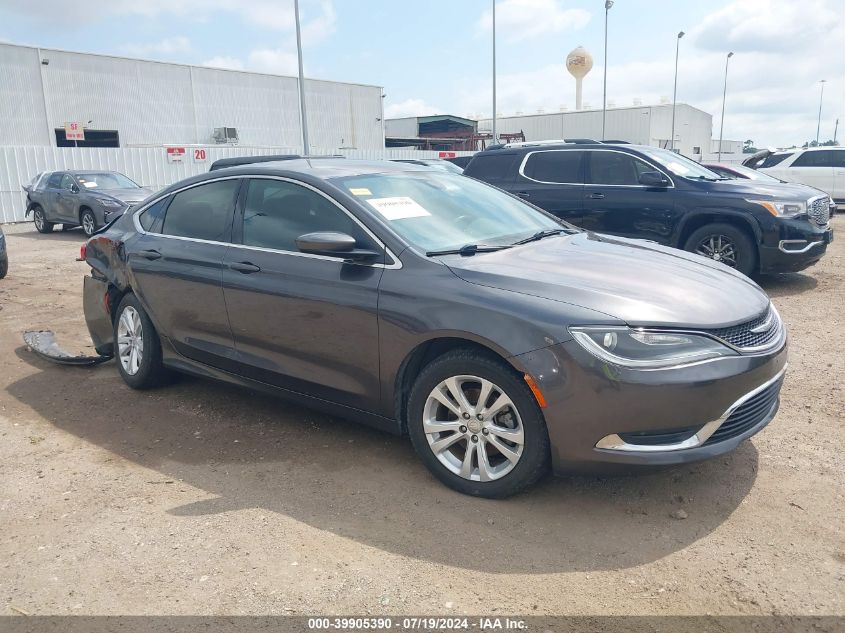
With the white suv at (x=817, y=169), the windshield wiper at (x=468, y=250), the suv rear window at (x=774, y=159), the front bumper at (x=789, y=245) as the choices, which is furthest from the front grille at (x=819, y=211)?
the suv rear window at (x=774, y=159)

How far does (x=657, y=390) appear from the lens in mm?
2994

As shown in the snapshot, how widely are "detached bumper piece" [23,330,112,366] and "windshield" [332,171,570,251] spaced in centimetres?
315

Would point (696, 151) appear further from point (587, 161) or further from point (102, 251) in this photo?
point (102, 251)

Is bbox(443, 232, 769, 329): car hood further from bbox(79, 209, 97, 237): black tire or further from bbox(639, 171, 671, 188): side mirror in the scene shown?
bbox(79, 209, 97, 237): black tire

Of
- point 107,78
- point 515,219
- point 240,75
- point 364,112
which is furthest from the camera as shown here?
point 364,112

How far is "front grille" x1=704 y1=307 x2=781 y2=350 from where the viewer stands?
3211 millimetres

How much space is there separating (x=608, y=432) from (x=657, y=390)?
0.92ft

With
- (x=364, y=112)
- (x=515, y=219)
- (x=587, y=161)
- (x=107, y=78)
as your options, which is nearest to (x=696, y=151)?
(x=364, y=112)

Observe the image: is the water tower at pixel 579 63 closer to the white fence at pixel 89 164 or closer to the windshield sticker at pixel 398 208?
the white fence at pixel 89 164

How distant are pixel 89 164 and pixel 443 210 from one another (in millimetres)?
22399

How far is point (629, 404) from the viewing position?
9.90 feet

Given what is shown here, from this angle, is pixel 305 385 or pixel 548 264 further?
pixel 305 385

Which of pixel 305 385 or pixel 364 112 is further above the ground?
pixel 364 112

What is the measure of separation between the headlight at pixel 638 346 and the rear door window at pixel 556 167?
6.33m
